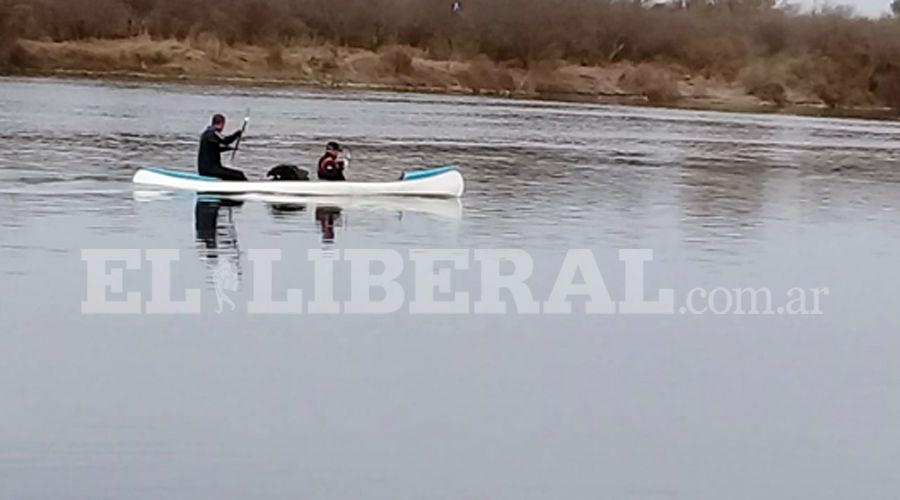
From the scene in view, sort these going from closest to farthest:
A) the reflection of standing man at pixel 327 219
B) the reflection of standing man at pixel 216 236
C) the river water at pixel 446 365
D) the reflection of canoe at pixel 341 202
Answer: the river water at pixel 446 365
the reflection of standing man at pixel 216 236
the reflection of standing man at pixel 327 219
the reflection of canoe at pixel 341 202

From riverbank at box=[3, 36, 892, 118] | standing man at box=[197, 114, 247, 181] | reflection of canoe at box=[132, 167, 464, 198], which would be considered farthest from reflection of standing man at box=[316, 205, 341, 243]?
riverbank at box=[3, 36, 892, 118]

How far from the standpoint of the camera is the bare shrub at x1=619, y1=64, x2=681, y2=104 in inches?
3433

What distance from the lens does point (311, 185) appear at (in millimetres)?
A: 27875

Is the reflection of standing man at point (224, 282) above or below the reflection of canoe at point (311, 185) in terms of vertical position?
below

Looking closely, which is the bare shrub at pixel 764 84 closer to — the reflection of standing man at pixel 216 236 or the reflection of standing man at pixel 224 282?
the reflection of standing man at pixel 216 236

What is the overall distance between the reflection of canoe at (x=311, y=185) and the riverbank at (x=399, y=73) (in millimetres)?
51115

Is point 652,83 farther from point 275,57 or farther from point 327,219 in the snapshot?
point 327,219

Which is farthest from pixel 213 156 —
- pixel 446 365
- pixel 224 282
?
pixel 446 365

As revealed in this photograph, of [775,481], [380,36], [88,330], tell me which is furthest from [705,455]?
[380,36]

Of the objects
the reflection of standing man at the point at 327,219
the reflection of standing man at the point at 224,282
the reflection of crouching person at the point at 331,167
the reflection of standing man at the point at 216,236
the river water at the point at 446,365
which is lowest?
the river water at the point at 446,365

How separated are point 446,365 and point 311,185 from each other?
12.6 meters

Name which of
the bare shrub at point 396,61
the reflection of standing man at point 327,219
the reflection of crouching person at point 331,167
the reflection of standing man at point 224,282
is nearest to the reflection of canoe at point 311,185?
the reflection of crouching person at point 331,167

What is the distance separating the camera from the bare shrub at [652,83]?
87188mm

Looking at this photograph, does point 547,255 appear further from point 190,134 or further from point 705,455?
point 190,134
